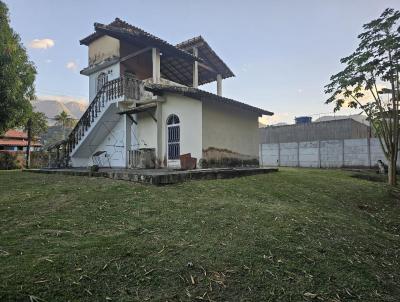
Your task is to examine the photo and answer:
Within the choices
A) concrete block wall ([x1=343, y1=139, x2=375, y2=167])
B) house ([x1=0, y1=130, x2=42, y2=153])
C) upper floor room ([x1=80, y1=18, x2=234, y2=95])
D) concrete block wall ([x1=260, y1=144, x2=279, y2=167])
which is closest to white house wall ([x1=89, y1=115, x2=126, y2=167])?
upper floor room ([x1=80, y1=18, x2=234, y2=95])

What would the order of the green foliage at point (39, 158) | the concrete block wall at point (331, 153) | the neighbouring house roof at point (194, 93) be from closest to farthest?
the neighbouring house roof at point (194, 93) → the concrete block wall at point (331, 153) → the green foliage at point (39, 158)

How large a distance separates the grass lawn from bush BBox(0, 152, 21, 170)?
75.7 feet

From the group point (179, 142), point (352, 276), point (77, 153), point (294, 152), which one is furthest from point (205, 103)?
point (294, 152)

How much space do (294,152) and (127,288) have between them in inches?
953

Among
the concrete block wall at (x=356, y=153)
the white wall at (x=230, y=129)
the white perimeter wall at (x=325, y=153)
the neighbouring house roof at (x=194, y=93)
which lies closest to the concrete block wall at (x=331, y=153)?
the white perimeter wall at (x=325, y=153)

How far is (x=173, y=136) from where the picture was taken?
41.0 feet

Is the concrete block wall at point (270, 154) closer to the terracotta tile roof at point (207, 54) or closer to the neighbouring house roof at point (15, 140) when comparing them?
the terracotta tile roof at point (207, 54)

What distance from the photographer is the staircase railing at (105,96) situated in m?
13.0

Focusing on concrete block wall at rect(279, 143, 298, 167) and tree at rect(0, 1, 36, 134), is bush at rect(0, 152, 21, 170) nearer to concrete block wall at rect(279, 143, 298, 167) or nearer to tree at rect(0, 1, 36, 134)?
tree at rect(0, 1, 36, 134)

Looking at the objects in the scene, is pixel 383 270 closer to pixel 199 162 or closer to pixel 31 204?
pixel 31 204

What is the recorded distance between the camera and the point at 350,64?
12367 millimetres

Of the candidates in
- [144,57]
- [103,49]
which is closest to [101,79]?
[103,49]

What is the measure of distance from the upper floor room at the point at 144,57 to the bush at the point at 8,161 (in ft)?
49.0

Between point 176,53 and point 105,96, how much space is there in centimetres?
424
